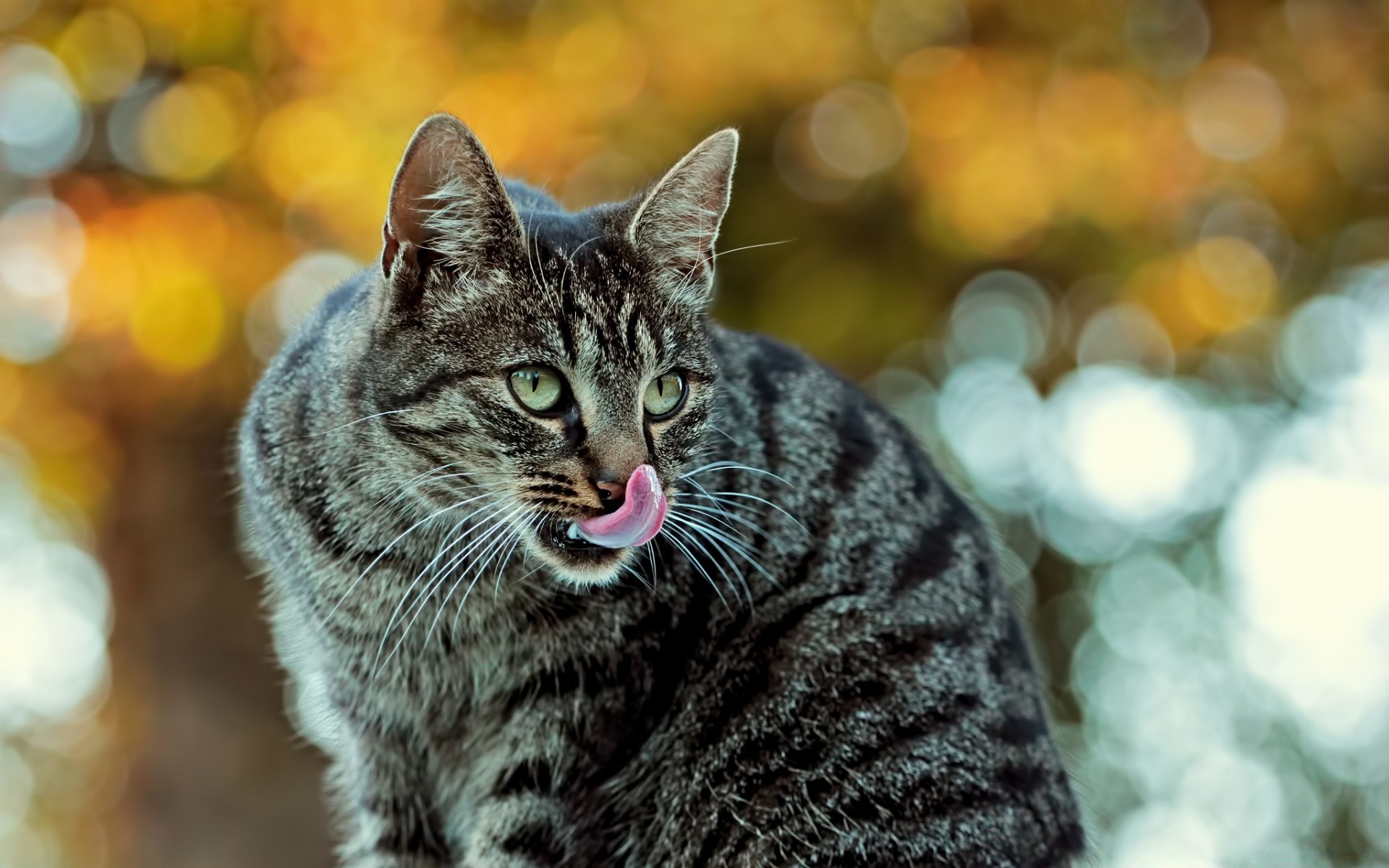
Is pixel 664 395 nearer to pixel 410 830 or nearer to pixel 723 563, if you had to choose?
pixel 723 563

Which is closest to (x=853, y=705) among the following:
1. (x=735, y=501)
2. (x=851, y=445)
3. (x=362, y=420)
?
(x=735, y=501)

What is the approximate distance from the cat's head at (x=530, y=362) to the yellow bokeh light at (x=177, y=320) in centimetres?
262

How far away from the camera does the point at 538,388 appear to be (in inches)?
95.0

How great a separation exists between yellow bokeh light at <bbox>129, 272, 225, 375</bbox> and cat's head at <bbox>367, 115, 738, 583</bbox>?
8.60 ft

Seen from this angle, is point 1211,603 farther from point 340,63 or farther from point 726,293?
point 340,63

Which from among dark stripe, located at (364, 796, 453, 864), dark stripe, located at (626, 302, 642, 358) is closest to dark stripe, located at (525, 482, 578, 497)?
dark stripe, located at (626, 302, 642, 358)

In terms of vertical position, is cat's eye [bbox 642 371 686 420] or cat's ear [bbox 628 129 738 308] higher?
cat's ear [bbox 628 129 738 308]

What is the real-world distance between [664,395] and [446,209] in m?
0.58

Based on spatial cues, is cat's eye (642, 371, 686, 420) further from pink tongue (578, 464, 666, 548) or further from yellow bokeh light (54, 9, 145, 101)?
yellow bokeh light (54, 9, 145, 101)

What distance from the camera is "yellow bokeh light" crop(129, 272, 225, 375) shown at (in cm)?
478

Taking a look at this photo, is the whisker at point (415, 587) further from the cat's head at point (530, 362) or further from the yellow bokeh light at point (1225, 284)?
the yellow bokeh light at point (1225, 284)

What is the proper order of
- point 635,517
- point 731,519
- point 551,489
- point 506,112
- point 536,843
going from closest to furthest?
point 635,517 → point 551,489 → point 536,843 → point 731,519 → point 506,112

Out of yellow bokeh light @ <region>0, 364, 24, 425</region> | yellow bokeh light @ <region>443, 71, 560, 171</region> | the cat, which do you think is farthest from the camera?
yellow bokeh light @ <region>0, 364, 24, 425</region>

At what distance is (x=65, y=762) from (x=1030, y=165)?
946 centimetres
